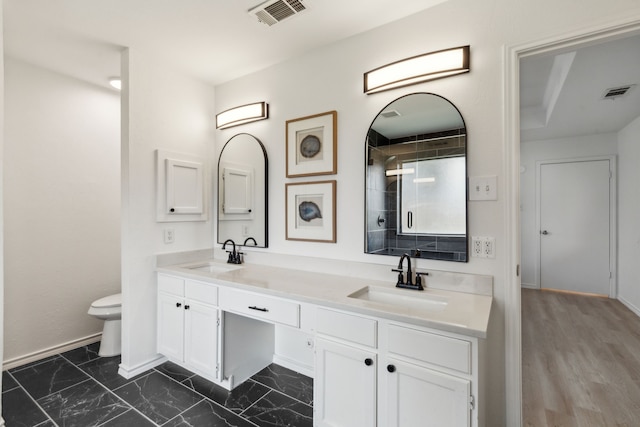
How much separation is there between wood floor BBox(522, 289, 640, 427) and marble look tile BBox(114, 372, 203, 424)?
2.12 meters

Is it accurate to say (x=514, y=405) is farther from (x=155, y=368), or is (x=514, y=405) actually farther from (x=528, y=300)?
(x=528, y=300)

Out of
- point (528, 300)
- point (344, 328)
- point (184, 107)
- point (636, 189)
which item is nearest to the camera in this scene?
point (344, 328)

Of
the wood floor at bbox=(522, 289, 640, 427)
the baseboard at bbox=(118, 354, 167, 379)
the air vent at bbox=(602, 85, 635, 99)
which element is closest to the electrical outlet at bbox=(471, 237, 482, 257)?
the wood floor at bbox=(522, 289, 640, 427)

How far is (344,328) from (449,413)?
54 centimetres

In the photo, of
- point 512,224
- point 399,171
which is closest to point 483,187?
point 512,224

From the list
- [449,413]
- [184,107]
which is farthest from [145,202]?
[449,413]

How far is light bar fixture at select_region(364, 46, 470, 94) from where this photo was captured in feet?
5.69

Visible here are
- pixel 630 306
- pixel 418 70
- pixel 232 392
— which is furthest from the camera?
pixel 630 306

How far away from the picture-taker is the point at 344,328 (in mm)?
1527

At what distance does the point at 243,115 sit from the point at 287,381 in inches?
84.2

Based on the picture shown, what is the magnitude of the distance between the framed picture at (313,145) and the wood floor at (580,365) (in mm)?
2051

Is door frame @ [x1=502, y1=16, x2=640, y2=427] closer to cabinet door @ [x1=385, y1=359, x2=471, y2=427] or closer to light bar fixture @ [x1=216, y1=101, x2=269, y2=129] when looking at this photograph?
cabinet door @ [x1=385, y1=359, x2=471, y2=427]

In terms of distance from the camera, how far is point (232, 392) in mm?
2084

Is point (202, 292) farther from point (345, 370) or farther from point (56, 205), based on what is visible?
point (56, 205)
